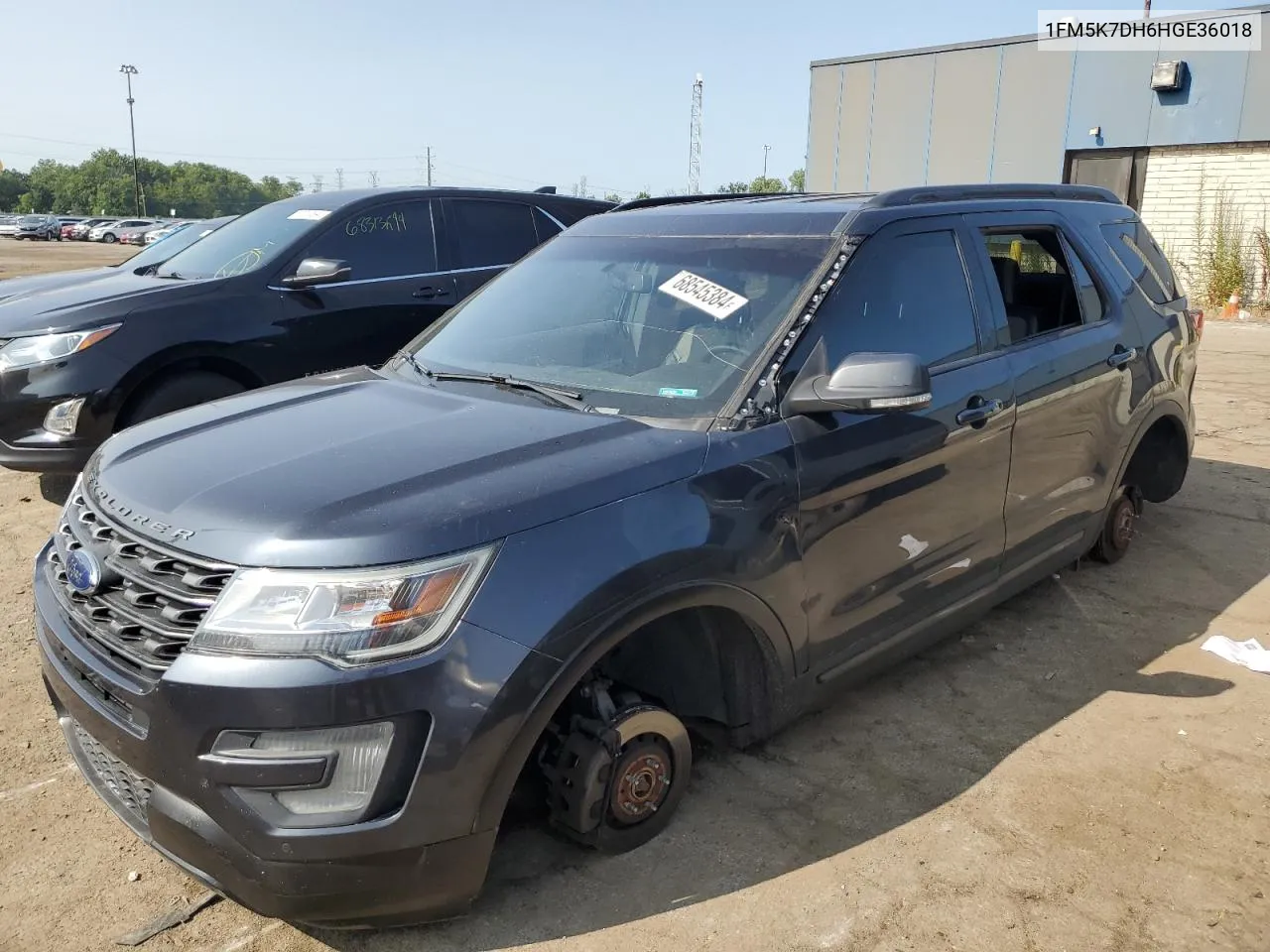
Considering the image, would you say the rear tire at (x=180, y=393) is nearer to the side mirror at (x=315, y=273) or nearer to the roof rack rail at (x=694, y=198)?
the side mirror at (x=315, y=273)

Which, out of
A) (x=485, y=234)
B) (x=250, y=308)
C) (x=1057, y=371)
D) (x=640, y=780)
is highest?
(x=485, y=234)

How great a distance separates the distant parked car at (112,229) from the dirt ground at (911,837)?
61100 millimetres

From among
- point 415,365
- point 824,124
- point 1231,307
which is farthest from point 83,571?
point 824,124

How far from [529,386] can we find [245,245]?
3.84 meters

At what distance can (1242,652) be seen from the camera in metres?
4.07

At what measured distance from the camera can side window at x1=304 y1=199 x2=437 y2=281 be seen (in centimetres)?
605

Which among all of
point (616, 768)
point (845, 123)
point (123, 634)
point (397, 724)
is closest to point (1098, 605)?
point (616, 768)

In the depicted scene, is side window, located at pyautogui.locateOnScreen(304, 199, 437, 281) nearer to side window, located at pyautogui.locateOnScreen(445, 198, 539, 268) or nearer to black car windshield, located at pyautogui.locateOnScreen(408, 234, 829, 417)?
side window, located at pyautogui.locateOnScreen(445, 198, 539, 268)

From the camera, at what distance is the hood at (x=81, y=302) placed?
16.8 ft

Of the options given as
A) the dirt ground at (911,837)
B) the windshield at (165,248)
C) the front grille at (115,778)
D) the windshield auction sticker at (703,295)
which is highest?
the windshield at (165,248)

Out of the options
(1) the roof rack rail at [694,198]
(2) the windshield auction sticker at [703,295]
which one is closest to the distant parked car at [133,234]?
(1) the roof rack rail at [694,198]

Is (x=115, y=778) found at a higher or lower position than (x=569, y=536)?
lower

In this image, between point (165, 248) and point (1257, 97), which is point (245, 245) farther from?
point (1257, 97)

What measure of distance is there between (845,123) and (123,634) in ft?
81.4
